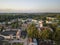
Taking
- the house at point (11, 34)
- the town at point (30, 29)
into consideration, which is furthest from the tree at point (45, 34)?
the house at point (11, 34)

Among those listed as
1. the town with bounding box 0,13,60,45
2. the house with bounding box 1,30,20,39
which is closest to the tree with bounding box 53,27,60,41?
the town with bounding box 0,13,60,45

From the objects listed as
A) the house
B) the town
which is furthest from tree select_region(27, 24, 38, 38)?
the house

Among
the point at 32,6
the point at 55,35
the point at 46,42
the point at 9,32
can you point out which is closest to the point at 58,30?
the point at 55,35

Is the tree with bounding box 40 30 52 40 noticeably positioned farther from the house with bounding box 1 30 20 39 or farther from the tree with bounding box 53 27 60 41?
the house with bounding box 1 30 20 39

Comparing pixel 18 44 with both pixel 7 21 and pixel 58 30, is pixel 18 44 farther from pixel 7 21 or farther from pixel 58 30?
pixel 58 30

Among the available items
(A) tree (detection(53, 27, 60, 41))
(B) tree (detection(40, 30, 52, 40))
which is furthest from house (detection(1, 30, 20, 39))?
(A) tree (detection(53, 27, 60, 41))

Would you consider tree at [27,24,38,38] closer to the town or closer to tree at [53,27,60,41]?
the town

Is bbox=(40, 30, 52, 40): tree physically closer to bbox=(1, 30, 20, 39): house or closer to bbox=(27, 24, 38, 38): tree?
bbox=(27, 24, 38, 38): tree

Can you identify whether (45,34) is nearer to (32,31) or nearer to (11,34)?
(32,31)

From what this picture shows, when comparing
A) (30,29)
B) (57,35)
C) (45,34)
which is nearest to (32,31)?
(30,29)
